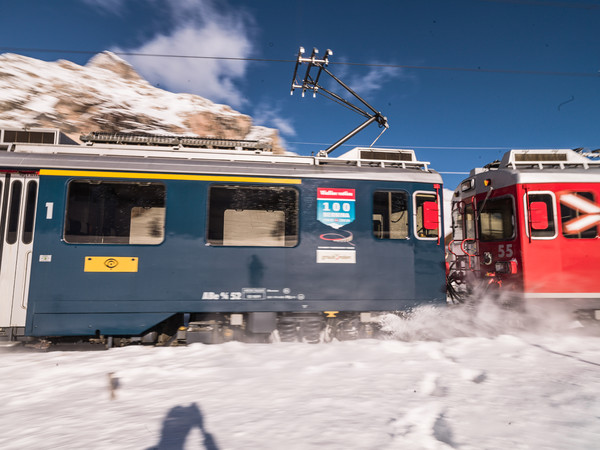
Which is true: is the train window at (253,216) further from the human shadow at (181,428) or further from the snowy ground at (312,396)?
the human shadow at (181,428)

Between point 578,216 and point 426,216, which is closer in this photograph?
point 426,216

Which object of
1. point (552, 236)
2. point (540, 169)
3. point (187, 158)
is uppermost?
point (540, 169)

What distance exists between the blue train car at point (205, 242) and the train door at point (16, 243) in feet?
0.05

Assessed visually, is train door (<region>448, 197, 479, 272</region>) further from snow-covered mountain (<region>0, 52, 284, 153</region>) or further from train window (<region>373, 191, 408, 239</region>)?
snow-covered mountain (<region>0, 52, 284, 153</region>)

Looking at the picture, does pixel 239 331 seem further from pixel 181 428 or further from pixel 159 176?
pixel 159 176

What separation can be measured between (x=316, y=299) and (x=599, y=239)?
18.6 feet

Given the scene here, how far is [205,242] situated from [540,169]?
672 cm

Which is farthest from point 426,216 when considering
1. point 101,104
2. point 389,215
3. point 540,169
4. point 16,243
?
point 101,104

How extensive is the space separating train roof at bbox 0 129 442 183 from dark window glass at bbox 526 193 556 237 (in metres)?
2.12

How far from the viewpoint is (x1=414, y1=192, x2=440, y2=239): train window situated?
5469 millimetres

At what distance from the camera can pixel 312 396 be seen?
11.1 ft

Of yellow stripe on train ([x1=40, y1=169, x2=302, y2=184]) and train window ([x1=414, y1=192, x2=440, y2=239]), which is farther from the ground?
yellow stripe on train ([x1=40, y1=169, x2=302, y2=184])

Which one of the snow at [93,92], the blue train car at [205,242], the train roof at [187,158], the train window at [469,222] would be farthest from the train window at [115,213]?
the snow at [93,92]

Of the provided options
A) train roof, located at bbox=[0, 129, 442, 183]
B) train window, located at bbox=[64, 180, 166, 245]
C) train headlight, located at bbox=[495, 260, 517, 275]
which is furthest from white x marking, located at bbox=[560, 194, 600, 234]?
train window, located at bbox=[64, 180, 166, 245]
